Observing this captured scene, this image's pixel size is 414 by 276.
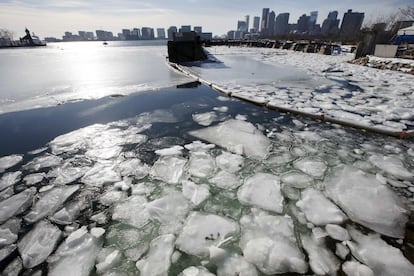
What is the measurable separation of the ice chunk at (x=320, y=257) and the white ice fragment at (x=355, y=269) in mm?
46

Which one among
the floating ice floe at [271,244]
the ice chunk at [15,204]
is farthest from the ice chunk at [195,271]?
the ice chunk at [15,204]

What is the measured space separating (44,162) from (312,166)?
3.11 meters

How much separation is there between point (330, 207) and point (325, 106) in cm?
292

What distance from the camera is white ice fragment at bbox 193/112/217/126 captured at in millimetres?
3369

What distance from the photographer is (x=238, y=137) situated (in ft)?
9.32

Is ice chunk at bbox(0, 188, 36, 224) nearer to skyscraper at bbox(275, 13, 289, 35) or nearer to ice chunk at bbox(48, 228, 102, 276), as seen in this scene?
ice chunk at bbox(48, 228, 102, 276)

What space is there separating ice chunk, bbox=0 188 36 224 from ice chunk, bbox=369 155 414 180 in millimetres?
3542

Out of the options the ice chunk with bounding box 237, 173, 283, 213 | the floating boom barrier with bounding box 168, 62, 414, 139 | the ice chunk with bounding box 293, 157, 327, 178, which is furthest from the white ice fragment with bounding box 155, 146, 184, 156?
the floating boom barrier with bounding box 168, 62, 414, 139

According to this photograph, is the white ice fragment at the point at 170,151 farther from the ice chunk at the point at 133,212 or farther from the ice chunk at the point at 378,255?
the ice chunk at the point at 378,255

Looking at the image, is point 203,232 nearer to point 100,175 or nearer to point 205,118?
point 100,175

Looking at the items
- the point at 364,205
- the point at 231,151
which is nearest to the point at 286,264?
the point at 364,205

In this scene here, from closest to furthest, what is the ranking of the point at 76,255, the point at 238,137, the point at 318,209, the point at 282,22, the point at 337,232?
1. the point at 76,255
2. the point at 337,232
3. the point at 318,209
4. the point at 238,137
5. the point at 282,22

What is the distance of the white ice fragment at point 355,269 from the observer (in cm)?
120

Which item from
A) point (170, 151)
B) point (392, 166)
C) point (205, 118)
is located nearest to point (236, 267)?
point (170, 151)
